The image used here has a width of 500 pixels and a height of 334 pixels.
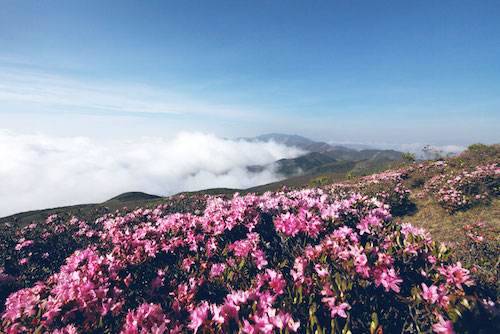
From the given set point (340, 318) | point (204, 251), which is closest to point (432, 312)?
point (340, 318)

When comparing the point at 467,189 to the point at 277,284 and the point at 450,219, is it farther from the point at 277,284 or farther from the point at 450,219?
the point at 277,284

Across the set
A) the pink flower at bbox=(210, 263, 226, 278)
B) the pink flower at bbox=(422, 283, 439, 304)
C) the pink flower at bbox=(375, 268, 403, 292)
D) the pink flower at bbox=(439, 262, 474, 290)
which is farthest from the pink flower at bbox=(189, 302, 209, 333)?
the pink flower at bbox=(439, 262, 474, 290)

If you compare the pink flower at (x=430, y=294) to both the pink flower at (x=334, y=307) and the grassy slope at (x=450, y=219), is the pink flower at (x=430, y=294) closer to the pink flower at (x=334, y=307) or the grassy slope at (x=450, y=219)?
the pink flower at (x=334, y=307)

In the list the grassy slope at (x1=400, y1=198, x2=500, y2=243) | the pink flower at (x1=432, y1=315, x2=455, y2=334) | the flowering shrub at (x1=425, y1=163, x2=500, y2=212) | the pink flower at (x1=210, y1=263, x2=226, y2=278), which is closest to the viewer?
the pink flower at (x1=432, y1=315, x2=455, y2=334)

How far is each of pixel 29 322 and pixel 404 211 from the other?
13.8 m

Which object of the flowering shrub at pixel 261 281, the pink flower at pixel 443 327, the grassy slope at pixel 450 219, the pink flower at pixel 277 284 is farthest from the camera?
the grassy slope at pixel 450 219

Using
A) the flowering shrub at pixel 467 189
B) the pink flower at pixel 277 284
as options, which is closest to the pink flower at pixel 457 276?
the pink flower at pixel 277 284

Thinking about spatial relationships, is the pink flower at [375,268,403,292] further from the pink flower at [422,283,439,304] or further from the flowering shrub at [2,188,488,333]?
the pink flower at [422,283,439,304]

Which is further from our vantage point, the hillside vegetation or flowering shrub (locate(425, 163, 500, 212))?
flowering shrub (locate(425, 163, 500, 212))

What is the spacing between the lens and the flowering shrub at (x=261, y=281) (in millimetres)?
3818

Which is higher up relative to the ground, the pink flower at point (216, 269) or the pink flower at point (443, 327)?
the pink flower at point (443, 327)

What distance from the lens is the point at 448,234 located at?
31.7ft

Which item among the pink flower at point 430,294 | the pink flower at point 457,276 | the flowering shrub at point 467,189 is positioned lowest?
the flowering shrub at point 467,189

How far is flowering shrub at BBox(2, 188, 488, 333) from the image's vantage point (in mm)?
3818
